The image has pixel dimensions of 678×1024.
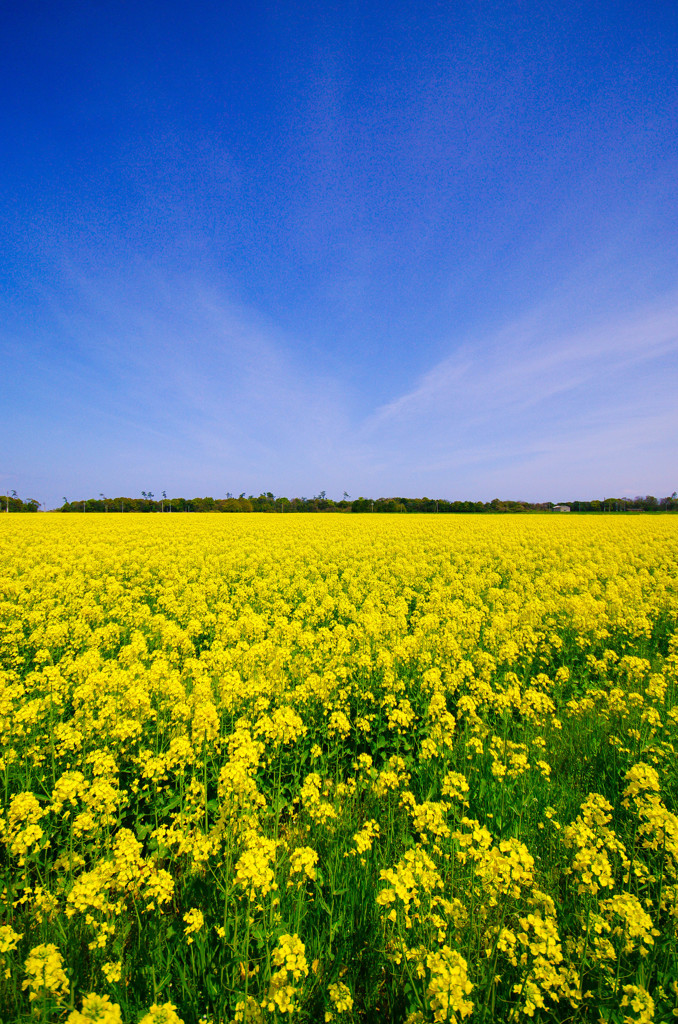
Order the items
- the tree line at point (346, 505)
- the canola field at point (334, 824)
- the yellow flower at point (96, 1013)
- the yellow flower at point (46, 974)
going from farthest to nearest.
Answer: the tree line at point (346, 505) < the canola field at point (334, 824) < the yellow flower at point (46, 974) < the yellow flower at point (96, 1013)

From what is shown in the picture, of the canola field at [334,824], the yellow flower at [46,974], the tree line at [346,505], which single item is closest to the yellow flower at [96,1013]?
the canola field at [334,824]

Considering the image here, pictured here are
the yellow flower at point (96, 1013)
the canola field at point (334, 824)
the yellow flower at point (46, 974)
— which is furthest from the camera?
the canola field at point (334, 824)

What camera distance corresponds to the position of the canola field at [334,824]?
7.62ft

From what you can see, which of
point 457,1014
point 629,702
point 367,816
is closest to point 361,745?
point 367,816

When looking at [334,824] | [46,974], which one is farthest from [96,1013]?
[334,824]

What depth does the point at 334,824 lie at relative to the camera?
11.4 ft

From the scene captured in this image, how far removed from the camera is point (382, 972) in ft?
8.41

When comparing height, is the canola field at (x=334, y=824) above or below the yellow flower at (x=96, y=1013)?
below

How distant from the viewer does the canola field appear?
2.32 meters

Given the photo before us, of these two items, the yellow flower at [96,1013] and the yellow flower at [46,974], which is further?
the yellow flower at [46,974]

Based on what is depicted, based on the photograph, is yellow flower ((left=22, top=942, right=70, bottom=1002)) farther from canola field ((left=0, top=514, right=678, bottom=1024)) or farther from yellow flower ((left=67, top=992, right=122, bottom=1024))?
yellow flower ((left=67, top=992, right=122, bottom=1024))

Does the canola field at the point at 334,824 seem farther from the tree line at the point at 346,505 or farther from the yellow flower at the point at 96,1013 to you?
the tree line at the point at 346,505

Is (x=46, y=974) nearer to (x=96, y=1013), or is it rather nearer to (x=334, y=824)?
(x=96, y=1013)

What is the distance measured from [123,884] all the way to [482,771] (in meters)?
3.55
